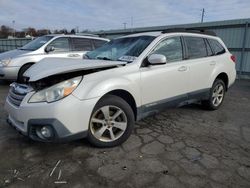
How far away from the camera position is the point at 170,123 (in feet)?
14.4

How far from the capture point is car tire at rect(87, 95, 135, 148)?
314 centimetres

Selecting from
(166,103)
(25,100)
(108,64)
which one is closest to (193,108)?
(166,103)

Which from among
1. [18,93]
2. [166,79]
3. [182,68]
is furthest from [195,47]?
[18,93]

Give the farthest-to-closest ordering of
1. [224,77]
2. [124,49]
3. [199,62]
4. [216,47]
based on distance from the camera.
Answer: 1. [224,77]
2. [216,47]
3. [199,62]
4. [124,49]

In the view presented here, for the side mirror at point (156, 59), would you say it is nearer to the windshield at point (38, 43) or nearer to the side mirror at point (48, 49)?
the side mirror at point (48, 49)

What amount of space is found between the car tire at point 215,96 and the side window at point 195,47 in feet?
2.67

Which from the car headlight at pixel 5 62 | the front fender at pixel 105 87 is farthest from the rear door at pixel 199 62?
the car headlight at pixel 5 62

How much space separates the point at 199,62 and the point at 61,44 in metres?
5.26

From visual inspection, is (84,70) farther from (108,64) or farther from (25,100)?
(25,100)

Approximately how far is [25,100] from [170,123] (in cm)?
261

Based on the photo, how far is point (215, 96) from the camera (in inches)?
208

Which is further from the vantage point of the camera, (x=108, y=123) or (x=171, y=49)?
(x=171, y=49)

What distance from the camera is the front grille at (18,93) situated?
9.98ft

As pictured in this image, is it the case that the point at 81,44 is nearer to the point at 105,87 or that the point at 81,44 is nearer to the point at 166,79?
the point at 166,79
